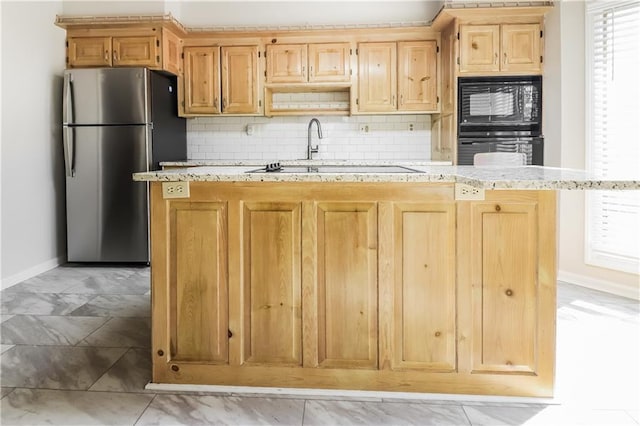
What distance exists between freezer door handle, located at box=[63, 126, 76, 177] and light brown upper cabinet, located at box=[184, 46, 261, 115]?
1075 millimetres

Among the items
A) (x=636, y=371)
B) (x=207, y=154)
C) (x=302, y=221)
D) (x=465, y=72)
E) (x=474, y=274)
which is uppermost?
(x=465, y=72)

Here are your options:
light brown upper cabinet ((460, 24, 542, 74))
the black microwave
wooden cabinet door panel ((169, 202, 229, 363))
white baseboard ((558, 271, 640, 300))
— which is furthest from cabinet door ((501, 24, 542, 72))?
wooden cabinet door panel ((169, 202, 229, 363))

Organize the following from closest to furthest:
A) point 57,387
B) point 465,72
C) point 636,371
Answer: point 57,387 → point 636,371 → point 465,72

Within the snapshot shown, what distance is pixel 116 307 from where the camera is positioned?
121 inches

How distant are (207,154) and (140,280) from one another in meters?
1.72

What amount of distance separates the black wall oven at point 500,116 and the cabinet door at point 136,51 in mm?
2786

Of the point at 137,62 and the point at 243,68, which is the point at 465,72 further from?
the point at 137,62

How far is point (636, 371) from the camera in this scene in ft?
7.03

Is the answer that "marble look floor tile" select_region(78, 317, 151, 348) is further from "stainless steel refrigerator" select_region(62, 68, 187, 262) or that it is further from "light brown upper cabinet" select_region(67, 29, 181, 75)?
"light brown upper cabinet" select_region(67, 29, 181, 75)

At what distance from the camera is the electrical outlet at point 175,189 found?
1924mm

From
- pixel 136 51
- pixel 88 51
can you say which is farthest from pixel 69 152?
pixel 136 51

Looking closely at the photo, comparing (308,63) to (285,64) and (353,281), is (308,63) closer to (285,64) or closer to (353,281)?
(285,64)

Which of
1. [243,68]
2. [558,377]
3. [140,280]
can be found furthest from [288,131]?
[558,377]

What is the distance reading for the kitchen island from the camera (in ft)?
6.01
